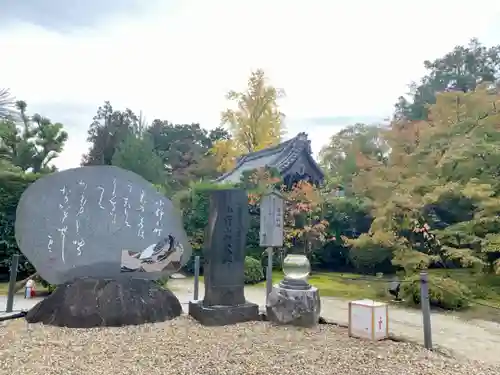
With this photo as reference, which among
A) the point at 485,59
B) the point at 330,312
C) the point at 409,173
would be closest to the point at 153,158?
the point at 409,173

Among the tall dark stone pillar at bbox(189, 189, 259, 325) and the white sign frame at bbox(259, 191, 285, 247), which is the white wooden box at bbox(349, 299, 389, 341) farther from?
the white sign frame at bbox(259, 191, 285, 247)

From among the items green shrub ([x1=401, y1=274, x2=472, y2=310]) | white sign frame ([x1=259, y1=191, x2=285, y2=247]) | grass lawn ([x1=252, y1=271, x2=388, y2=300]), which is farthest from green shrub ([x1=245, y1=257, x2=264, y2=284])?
white sign frame ([x1=259, y1=191, x2=285, y2=247])

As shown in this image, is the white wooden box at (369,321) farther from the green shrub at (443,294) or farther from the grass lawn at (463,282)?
the green shrub at (443,294)

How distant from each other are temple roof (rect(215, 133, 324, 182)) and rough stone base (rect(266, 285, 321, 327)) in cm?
1048

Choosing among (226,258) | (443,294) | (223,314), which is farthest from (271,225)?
(443,294)

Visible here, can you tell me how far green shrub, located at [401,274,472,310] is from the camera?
299 inches

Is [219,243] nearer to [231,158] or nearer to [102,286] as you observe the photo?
[102,286]

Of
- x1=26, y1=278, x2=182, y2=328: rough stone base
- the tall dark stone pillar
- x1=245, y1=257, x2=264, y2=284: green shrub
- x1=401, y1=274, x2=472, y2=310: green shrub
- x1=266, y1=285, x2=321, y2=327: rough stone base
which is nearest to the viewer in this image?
x1=26, y1=278, x2=182, y2=328: rough stone base

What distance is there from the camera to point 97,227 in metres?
6.14

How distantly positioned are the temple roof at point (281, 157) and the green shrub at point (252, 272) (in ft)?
17.3

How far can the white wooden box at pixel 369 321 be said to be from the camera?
5074 millimetres

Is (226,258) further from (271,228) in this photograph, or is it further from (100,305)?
(100,305)

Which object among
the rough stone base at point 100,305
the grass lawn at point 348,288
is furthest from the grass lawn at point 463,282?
the rough stone base at point 100,305

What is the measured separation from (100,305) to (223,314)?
5.16 feet
